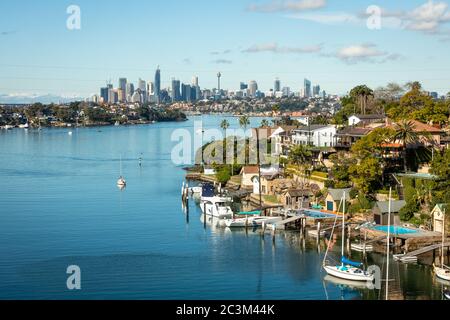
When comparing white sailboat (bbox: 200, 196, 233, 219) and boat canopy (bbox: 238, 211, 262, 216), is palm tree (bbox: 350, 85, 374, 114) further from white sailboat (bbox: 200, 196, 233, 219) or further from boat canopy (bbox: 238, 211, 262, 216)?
boat canopy (bbox: 238, 211, 262, 216)

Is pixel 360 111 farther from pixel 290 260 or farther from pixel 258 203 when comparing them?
pixel 290 260

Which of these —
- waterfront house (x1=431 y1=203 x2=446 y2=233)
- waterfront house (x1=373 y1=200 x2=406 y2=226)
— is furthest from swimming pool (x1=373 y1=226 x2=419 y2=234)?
waterfront house (x1=431 y1=203 x2=446 y2=233)

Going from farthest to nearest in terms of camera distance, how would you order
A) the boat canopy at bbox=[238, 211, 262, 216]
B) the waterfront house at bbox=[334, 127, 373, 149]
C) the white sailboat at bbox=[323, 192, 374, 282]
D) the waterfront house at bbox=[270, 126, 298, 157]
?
the waterfront house at bbox=[270, 126, 298, 157] → the waterfront house at bbox=[334, 127, 373, 149] → the boat canopy at bbox=[238, 211, 262, 216] → the white sailboat at bbox=[323, 192, 374, 282]

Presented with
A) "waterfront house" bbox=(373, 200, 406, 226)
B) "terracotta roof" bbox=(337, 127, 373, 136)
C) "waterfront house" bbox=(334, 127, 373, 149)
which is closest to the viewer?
"waterfront house" bbox=(373, 200, 406, 226)

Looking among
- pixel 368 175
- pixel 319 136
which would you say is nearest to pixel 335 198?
pixel 368 175

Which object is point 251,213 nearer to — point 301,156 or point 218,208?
point 218,208

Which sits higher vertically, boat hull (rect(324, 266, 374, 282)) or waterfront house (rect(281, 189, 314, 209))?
waterfront house (rect(281, 189, 314, 209))
